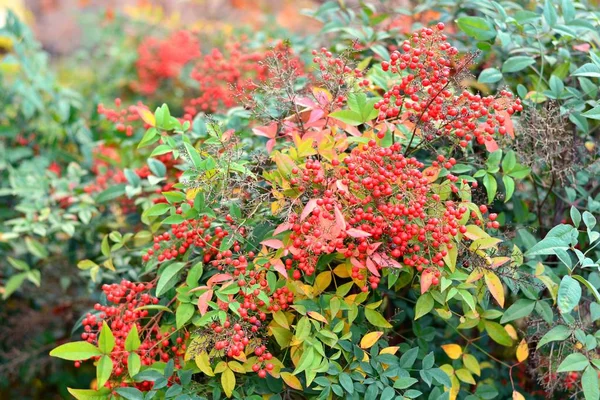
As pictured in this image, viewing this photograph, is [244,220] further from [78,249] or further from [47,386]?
[47,386]

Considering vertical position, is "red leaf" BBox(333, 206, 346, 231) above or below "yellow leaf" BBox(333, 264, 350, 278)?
above

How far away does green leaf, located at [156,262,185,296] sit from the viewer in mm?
1735

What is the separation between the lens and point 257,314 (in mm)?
1646

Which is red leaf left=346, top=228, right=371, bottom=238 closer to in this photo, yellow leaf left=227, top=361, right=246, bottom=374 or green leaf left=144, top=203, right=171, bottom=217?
yellow leaf left=227, top=361, right=246, bottom=374

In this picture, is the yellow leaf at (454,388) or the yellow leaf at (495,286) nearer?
the yellow leaf at (495,286)

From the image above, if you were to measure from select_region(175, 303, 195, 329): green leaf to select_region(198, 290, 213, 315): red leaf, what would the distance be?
0.06 m

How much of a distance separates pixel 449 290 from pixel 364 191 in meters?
0.34

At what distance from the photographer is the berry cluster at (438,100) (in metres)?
1.61

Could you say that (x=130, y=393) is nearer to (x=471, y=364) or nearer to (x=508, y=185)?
(x=471, y=364)

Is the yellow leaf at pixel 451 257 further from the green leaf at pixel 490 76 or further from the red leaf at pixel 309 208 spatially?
the green leaf at pixel 490 76

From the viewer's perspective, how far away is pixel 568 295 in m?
1.51

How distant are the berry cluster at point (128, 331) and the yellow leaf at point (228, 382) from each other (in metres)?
0.15

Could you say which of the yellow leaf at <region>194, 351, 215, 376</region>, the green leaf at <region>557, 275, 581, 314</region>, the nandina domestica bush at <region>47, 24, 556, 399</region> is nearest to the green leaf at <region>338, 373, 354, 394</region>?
the nandina domestica bush at <region>47, 24, 556, 399</region>

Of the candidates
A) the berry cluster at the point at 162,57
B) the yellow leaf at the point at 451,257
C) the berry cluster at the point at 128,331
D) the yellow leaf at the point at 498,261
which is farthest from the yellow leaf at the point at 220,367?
the berry cluster at the point at 162,57
